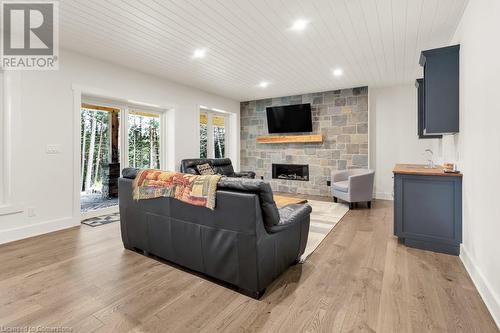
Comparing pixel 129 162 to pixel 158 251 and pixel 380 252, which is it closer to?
pixel 158 251

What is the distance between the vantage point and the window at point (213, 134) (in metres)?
6.40

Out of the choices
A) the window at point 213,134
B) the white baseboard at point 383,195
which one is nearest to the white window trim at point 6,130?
the window at point 213,134

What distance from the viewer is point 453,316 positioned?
1653mm

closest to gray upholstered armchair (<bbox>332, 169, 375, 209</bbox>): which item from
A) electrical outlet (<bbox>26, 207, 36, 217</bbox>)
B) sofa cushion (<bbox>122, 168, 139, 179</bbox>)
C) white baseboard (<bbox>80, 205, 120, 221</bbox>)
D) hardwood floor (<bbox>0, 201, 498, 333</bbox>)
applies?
hardwood floor (<bbox>0, 201, 498, 333</bbox>)

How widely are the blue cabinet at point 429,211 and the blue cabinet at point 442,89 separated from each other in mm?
588

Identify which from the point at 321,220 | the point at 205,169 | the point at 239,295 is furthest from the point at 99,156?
the point at 321,220

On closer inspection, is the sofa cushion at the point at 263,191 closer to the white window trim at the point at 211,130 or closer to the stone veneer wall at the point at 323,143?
the white window trim at the point at 211,130

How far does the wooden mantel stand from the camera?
19.9 feet

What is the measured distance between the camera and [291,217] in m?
2.21

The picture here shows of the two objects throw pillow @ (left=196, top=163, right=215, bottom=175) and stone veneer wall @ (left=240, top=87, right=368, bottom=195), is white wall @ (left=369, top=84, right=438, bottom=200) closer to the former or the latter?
stone veneer wall @ (left=240, top=87, right=368, bottom=195)

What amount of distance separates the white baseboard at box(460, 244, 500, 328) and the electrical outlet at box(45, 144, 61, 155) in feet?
16.1

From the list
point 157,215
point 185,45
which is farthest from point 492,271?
point 185,45

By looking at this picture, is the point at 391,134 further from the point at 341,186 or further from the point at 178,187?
the point at 178,187

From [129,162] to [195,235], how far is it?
324cm
